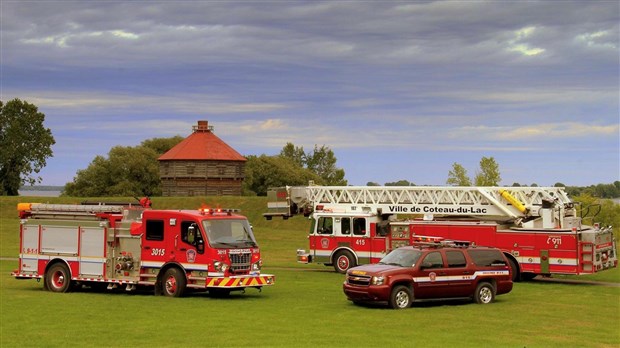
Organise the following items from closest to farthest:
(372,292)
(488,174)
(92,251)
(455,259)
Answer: (372,292)
(455,259)
(92,251)
(488,174)

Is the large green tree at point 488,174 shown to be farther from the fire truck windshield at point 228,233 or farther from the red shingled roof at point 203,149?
the fire truck windshield at point 228,233

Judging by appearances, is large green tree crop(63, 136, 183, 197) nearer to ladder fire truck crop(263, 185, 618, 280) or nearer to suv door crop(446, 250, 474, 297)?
ladder fire truck crop(263, 185, 618, 280)

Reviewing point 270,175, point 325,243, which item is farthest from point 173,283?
point 270,175

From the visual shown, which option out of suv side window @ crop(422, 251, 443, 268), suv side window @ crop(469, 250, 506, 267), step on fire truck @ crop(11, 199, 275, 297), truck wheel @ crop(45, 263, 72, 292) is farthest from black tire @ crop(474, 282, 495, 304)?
truck wheel @ crop(45, 263, 72, 292)

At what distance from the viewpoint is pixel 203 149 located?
105 metres

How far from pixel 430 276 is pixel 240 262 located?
583 centimetres

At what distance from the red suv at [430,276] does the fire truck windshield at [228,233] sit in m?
3.95

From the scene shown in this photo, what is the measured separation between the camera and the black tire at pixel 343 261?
3597 centimetres

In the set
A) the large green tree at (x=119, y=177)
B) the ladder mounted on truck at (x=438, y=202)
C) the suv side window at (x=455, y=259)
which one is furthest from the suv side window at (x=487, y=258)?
the large green tree at (x=119, y=177)

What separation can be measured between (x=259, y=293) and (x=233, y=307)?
13.6ft

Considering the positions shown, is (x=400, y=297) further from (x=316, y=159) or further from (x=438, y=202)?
(x=316, y=159)

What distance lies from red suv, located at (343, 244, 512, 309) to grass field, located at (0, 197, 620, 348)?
417 mm

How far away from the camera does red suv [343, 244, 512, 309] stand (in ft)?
73.6

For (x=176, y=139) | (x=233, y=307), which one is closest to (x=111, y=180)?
(x=176, y=139)
